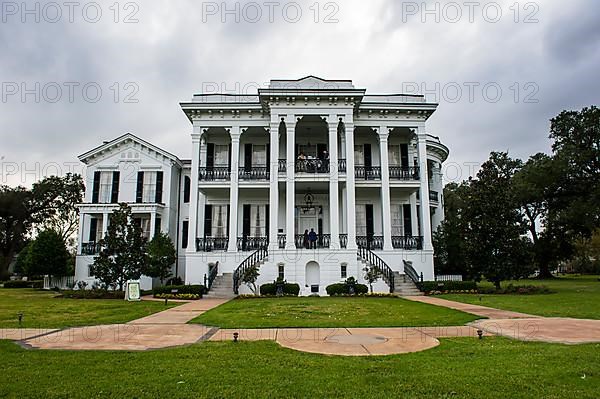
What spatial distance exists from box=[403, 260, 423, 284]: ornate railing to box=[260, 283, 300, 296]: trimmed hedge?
646cm

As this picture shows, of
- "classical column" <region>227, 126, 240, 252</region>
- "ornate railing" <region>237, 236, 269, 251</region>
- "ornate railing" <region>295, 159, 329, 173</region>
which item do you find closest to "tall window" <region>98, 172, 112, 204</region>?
"classical column" <region>227, 126, 240, 252</region>

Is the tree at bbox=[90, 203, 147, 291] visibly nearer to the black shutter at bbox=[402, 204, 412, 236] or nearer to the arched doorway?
the arched doorway

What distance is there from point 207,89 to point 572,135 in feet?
91.0

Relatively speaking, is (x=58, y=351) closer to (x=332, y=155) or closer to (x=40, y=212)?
(x=332, y=155)

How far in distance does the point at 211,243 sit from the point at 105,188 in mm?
9386

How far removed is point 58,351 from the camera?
23.8ft

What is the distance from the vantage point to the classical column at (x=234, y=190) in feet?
80.1

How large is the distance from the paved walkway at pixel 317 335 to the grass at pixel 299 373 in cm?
64

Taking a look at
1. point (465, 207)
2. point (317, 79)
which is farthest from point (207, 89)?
point (465, 207)

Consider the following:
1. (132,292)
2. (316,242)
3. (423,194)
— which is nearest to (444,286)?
(423,194)

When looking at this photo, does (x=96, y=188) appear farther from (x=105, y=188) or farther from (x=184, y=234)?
(x=184, y=234)

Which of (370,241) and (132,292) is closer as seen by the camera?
(132,292)

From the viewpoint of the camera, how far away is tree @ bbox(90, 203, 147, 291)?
21953 millimetres

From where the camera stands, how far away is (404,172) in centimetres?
2667
